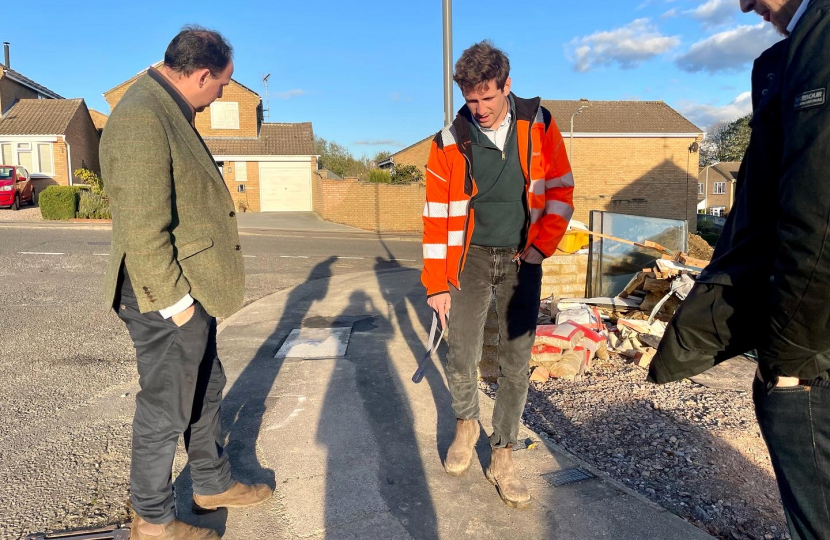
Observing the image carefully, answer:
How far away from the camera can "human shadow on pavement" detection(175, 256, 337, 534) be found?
3.06 m

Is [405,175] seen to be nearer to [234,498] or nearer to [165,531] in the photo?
[234,498]

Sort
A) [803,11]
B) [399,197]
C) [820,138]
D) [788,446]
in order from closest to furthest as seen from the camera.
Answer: [820,138] < [803,11] < [788,446] < [399,197]

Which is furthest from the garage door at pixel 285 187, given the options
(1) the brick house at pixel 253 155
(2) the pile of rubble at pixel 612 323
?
(2) the pile of rubble at pixel 612 323

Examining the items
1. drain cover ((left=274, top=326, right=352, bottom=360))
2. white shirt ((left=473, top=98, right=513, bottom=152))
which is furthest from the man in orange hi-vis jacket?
drain cover ((left=274, top=326, right=352, bottom=360))

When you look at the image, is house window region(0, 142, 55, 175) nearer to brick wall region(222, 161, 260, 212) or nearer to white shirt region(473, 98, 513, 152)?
brick wall region(222, 161, 260, 212)

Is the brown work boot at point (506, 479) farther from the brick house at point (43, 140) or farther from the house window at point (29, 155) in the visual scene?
the house window at point (29, 155)

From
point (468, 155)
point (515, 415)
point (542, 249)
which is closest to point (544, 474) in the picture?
point (515, 415)

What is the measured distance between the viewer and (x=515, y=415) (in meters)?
3.18

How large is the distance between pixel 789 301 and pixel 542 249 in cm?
172

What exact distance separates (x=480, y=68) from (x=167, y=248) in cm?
166

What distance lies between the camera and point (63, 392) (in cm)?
445

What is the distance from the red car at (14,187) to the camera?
23.4 m

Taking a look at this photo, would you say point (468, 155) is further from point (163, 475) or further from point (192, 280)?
point (163, 475)

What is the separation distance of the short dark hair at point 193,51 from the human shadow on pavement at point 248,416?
2030mm
